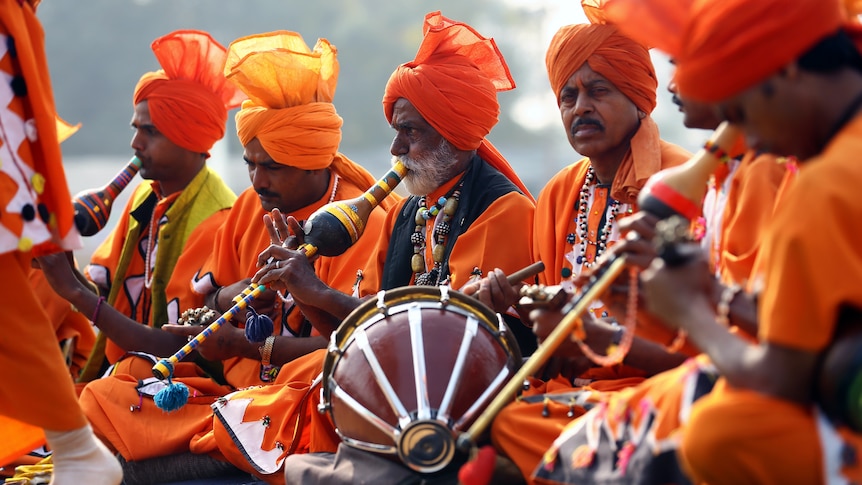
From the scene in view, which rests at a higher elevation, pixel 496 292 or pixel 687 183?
pixel 687 183

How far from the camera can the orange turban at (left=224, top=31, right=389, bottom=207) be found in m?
6.21

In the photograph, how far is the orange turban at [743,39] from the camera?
2852 millimetres

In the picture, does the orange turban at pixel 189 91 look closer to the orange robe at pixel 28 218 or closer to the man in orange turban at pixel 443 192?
the man in orange turban at pixel 443 192

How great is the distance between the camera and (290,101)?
6402 mm

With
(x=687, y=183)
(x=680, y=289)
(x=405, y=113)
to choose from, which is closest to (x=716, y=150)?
(x=687, y=183)

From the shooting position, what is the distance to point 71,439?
408 cm

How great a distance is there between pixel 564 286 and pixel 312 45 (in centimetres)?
3931

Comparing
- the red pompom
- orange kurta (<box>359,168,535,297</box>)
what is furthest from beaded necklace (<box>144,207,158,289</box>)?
the red pompom

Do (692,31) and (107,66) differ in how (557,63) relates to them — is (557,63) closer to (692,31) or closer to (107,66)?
(692,31)

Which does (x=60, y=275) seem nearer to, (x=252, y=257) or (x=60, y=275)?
(x=60, y=275)

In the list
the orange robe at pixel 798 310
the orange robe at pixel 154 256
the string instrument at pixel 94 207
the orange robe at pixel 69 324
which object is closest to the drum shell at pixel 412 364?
the orange robe at pixel 798 310

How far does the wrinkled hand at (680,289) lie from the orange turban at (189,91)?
4.58 m

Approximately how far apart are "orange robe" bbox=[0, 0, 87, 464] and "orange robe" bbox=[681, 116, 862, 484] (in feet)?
7.59

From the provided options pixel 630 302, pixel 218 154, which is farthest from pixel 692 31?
pixel 218 154
